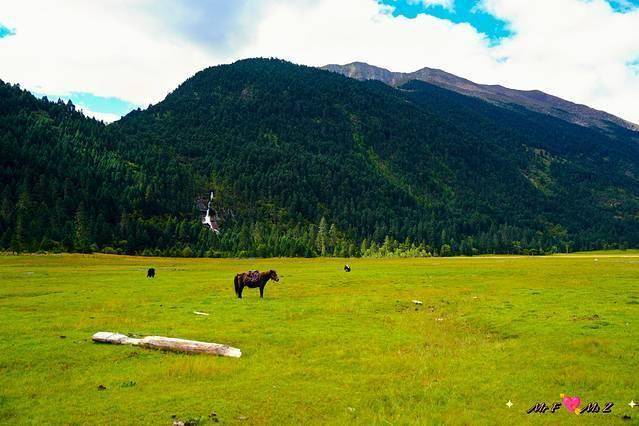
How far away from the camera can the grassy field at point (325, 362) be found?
52.7 feet

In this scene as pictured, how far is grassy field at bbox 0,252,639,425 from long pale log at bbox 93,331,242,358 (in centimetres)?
57

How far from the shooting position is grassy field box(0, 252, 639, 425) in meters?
16.1

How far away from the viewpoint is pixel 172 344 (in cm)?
2355

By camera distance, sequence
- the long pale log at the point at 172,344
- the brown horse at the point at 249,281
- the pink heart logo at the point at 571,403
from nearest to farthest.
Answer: the pink heart logo at the point at 571,403 < the long pale log at the point at 172,344 < the brown horse at the point at 249,281

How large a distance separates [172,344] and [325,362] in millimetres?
8400

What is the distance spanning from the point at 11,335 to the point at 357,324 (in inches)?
865

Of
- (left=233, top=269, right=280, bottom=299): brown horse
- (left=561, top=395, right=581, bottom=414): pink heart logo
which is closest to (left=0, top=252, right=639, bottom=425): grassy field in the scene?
(left=561, top=395, right=581, bottom=414): pink heart logo

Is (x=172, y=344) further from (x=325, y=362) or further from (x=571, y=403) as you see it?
(x=571, y=403)

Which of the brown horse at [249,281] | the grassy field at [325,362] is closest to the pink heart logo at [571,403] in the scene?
the grassy field at [325,362]

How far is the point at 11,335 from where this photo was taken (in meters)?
25.7

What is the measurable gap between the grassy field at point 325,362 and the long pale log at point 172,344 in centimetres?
57

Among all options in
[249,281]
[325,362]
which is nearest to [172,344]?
[325,362]

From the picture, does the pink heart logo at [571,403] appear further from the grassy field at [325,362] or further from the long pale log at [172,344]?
the long pale log at [172,344]

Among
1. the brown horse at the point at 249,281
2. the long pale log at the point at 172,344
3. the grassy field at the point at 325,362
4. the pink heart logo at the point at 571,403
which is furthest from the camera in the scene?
the brown horse at the point at 249,281
